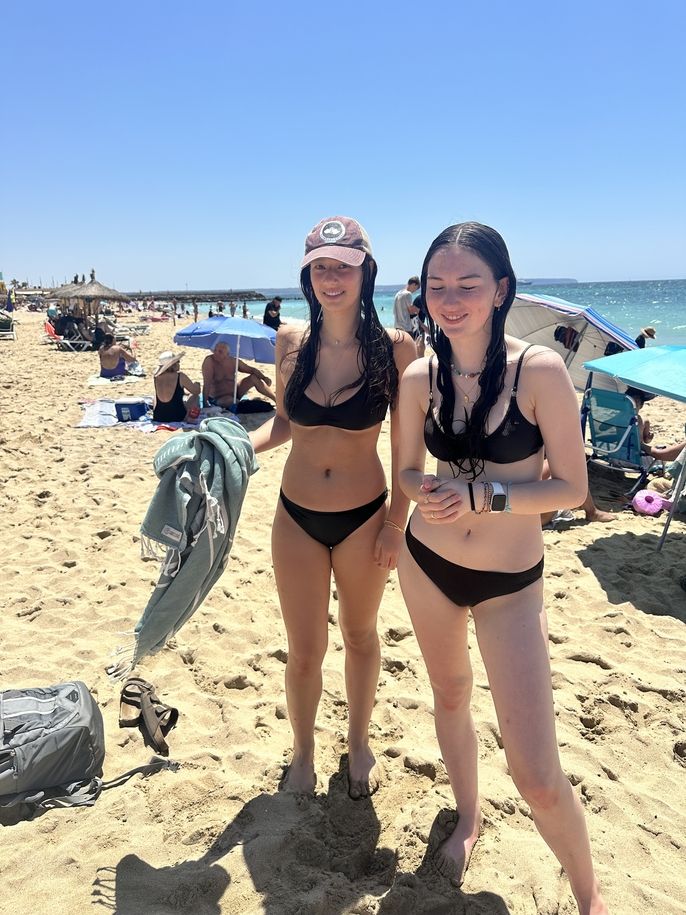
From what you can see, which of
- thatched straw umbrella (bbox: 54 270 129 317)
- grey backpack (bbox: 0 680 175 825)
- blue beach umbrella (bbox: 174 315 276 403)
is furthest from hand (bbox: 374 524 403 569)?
thatched straw umbrella (bbox: 54 270 129 317)

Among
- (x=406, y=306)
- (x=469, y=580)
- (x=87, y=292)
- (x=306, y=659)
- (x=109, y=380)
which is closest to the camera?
(x=469, y=580)

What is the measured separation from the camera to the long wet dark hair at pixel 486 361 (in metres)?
1.70

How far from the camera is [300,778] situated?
8.07ft

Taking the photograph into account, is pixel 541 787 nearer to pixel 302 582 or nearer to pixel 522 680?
pixel 522 680

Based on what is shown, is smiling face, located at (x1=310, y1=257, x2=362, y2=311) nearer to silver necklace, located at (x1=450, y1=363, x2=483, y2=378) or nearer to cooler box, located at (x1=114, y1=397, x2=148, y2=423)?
silver necklace, located at (x1=450, y1=363, x2=483, y2=378)

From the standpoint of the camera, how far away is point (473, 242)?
169 cm

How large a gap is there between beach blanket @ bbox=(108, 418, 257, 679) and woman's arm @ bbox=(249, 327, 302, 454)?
0.26m

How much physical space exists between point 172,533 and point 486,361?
1185mm

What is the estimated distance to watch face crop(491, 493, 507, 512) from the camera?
169 cm

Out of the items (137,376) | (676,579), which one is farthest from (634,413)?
(137,376)

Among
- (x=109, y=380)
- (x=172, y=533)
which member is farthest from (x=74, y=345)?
(x=172, y=533)

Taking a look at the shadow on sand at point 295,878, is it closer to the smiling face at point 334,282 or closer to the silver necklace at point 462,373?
the silver necklace at point 462,373

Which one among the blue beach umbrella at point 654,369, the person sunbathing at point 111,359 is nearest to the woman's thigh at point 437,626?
the blue beach umbrella at point 654,369

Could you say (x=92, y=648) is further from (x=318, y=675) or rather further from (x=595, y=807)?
(x=595, y=807)
